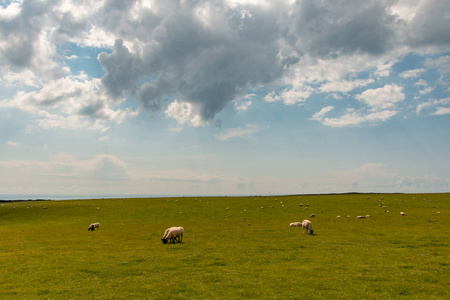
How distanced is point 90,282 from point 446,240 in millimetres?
32700

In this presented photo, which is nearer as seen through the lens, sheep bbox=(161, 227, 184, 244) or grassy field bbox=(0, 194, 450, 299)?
grassy field bbox=(0, 194, 450, 299)

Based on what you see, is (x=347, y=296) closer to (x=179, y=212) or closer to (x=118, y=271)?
(x=118, y=271)

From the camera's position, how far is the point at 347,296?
13922 millimetres

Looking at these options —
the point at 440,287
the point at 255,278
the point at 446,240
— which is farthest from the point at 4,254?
the point at 446,240

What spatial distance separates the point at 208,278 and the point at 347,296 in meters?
8.20

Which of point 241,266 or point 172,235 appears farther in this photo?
point 172,235

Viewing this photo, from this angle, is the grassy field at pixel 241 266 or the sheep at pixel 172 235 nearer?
the grassy field at pixel 241 266

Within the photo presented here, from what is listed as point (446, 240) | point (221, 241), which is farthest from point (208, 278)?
point (446, 240)

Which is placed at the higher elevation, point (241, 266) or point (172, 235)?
point (172, 235)

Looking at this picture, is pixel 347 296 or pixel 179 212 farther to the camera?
pixel 179 212

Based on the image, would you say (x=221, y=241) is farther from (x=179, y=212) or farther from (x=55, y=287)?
(x=179, y=212)

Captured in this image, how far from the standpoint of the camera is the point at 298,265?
19359 millimetres

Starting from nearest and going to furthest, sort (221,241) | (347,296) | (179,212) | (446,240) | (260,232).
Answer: (347,296)
(446,240)
(221,241)
(260,232)
(179,212)

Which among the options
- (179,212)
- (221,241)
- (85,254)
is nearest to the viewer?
(85,254)
